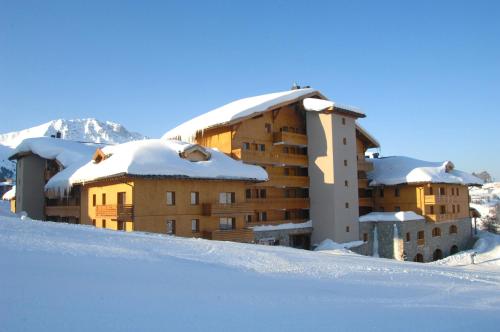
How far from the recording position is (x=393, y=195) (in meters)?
42.2

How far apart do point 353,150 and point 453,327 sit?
97.4 ft

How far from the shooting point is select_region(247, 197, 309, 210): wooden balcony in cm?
3400

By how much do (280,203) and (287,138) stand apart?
5.12 meters

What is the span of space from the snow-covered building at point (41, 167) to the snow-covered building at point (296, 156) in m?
8.30

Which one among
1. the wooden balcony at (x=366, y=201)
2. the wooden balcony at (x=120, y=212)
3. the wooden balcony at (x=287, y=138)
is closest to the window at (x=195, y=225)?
the wooden balcony at (x=120, y=212)

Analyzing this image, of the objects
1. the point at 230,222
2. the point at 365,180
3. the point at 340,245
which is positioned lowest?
the point at 340,245

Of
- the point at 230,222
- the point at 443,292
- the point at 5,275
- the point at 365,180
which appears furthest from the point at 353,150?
the point at 5,275

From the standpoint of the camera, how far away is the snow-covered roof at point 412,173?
3975cm

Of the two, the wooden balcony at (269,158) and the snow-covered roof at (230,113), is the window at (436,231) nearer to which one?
the wooden balcony at (269,158)

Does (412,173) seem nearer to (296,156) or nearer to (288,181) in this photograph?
(296,156)

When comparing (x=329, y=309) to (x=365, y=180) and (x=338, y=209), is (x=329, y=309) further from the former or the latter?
(x=365, y=180)

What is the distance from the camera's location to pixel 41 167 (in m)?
39.6

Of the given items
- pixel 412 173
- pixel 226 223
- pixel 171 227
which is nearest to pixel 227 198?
pixel 226 223

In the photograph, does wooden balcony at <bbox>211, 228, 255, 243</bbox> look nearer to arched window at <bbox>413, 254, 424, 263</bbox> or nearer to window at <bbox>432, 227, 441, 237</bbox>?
arched window at <bbox>413, 254, 424, 263</bbox>
